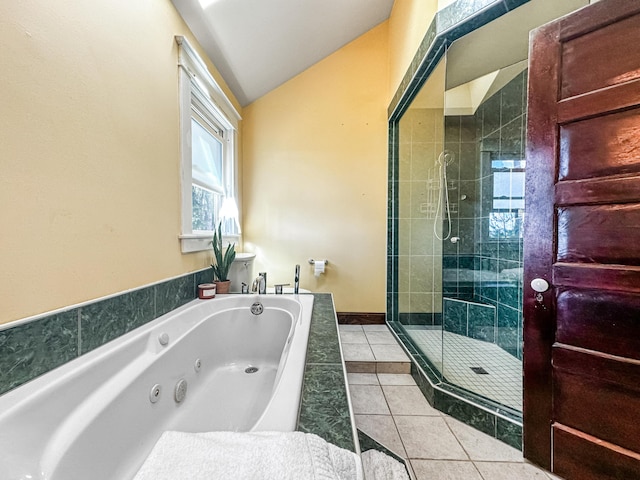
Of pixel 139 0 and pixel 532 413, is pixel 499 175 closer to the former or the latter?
pixel 532 413

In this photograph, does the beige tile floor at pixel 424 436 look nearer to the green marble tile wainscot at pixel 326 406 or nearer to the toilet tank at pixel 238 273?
the green marble tile wainscot at pixel 326 406

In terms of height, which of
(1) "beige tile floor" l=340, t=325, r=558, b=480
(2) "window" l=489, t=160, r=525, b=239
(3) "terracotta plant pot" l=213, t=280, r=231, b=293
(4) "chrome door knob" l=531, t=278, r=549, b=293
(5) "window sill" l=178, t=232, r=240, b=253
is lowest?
(1) "beige tile floor" l=340, t=325, r=558, b=480

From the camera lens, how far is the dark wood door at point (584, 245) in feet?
3.19

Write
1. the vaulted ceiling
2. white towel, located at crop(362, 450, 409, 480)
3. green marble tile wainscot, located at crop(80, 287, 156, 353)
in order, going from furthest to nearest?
the vaulted ceiling, white towel, located at crop(362, 450, 409, 480), green marble tile wainscot, located at crop(80, 287, 156, 353)

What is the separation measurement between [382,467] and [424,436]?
0.36m

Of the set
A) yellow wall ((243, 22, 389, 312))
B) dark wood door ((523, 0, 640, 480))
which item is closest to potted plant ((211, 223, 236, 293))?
yellow wall ((243, 22, 389, 312))

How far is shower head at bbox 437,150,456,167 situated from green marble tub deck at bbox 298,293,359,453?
188cm

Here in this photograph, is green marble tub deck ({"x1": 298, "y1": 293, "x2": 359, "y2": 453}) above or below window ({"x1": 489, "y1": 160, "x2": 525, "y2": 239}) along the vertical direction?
below

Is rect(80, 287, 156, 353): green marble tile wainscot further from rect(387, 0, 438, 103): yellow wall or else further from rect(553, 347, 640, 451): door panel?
rect(387, 0, 438, 103): yellow wall

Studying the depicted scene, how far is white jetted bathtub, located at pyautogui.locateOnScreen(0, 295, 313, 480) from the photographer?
0.64m

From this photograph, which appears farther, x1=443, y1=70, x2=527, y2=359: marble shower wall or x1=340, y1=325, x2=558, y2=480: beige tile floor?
x1=443, y1=70, x2=527, y2=359: marble shower wall

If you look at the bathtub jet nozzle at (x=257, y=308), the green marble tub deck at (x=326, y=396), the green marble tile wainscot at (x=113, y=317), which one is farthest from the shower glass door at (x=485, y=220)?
the green marble tile wainscot at (x=113, y=317)

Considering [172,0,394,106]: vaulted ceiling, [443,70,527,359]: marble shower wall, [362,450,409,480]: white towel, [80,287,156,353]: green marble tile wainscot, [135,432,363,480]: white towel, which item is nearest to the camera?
[135,432,363,480]: white towel

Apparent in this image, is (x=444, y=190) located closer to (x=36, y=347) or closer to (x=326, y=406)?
(x=326, y=406)
